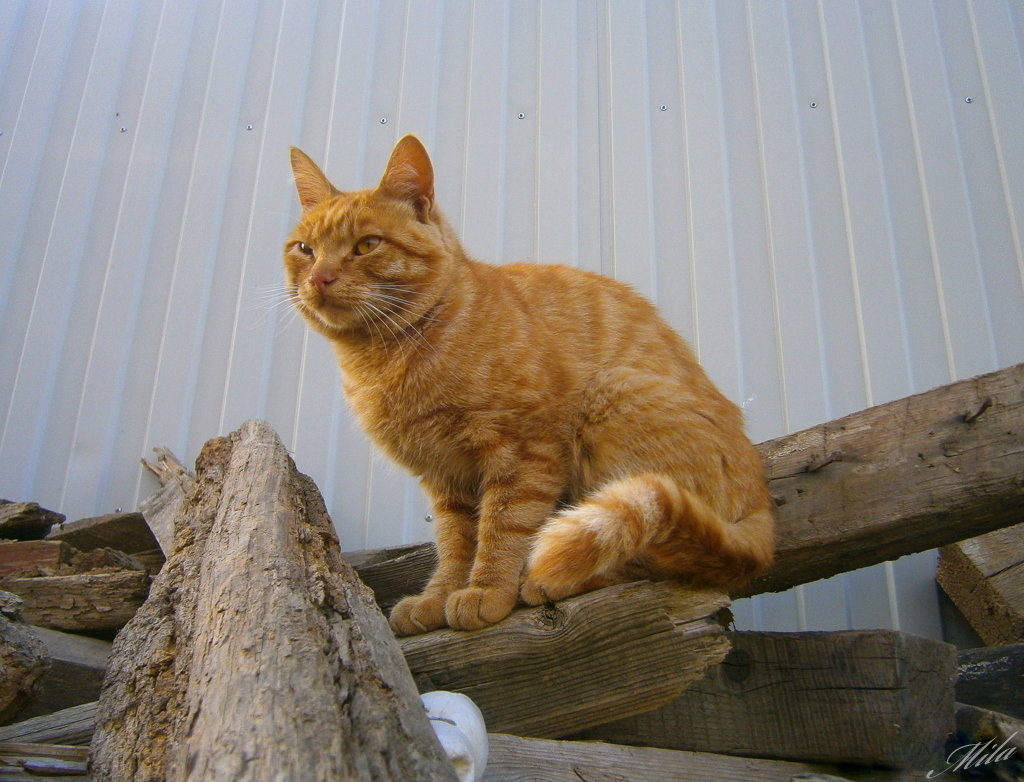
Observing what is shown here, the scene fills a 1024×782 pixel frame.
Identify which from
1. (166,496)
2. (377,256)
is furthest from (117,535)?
(377,256)

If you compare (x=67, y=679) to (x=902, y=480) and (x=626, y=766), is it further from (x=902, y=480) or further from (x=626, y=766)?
(x=902, y=480)

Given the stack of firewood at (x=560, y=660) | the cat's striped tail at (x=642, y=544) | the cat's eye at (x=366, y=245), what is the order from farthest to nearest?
the cat's eye at (x=366, y=245)
the cat's striped tail at (x=642, y=544)
the stack of firewood at (x=560, y=660)

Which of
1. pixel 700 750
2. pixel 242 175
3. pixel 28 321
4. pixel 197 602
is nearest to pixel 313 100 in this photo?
pixel 242 175

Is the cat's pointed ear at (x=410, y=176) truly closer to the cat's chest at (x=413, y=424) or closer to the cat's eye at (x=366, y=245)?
the cat's eye at (x=366, y=245)

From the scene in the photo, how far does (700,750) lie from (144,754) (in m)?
1.35

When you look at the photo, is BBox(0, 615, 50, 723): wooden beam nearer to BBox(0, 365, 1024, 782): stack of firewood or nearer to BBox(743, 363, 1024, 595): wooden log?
BBox(0, 365, 1024, 782): stack of firewood

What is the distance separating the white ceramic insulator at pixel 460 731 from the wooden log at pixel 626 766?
0.43 feet

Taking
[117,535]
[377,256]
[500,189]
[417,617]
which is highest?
[500,189]

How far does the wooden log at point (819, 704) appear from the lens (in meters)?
1.97

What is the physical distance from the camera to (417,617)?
7.35ft

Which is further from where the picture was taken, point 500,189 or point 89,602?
point 500,189

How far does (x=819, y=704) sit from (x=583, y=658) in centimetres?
65

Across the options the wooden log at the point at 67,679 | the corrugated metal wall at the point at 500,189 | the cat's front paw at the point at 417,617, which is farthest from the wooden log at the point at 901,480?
the wooden log at the point at 67,679

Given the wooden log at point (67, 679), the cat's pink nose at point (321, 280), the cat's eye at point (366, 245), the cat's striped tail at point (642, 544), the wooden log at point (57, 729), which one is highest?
the cat's eye at point (366, 245)
